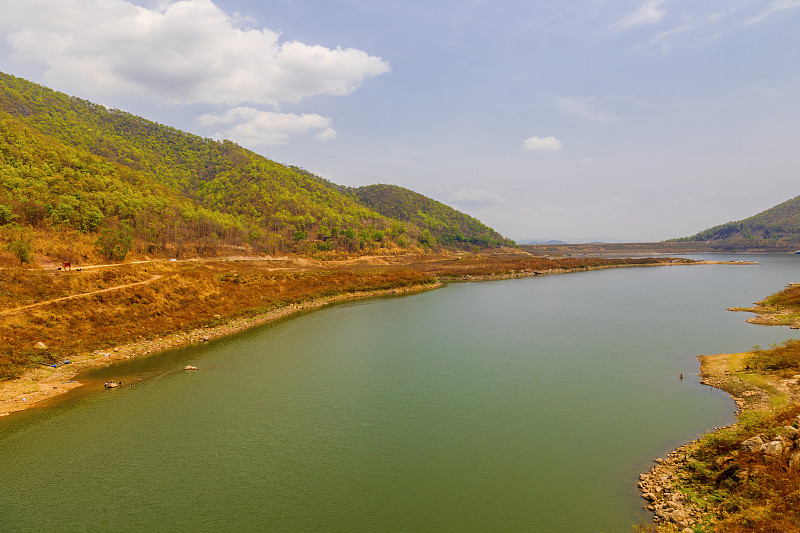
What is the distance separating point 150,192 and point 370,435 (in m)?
81.0

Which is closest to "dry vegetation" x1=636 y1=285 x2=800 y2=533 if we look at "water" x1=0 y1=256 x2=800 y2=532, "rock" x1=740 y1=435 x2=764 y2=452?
"rock" x1=740 y1=435 x2=764 y2=452

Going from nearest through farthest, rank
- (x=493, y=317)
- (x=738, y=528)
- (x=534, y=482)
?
(x=738, y=528) < (x=534, y=482) < (x=493, y=317)

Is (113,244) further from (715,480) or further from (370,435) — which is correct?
(715,480)

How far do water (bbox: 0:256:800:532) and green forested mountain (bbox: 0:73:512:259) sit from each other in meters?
37.5

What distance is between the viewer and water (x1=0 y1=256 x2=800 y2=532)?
41.5 feet

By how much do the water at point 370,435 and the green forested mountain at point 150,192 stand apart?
37546 mm

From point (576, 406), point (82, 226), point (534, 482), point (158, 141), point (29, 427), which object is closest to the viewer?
point (534, 482)

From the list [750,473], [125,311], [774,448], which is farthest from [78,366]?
[774,448]

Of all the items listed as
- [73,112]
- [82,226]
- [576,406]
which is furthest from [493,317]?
[73,112]

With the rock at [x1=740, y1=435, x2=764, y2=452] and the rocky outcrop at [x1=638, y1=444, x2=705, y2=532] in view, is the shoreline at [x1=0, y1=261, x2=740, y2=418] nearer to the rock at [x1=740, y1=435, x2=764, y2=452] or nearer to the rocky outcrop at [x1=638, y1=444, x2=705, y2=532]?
the rocky outcrop at [x1=638, y1=444, x2=705, y2=532]

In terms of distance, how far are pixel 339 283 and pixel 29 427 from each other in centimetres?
4512

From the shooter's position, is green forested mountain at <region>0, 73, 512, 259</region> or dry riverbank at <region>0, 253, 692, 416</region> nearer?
dry riverbank at <region>0, 253, 692, 416</region>

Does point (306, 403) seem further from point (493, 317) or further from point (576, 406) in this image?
point (493, 317)

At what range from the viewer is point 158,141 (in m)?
135
